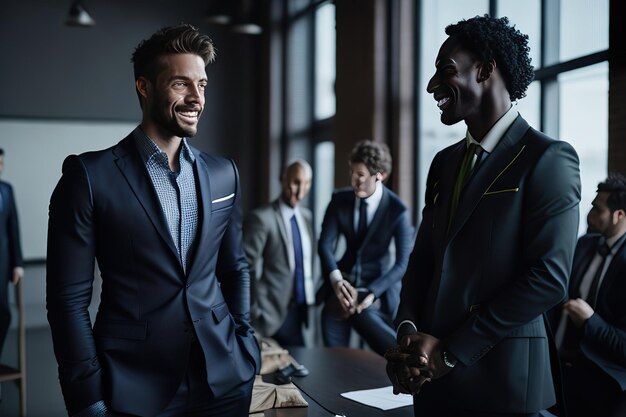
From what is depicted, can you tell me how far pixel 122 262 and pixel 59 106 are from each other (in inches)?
296

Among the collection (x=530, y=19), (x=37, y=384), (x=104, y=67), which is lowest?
(x=37, y=384)

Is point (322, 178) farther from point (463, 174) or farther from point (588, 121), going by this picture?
point (463, 174)

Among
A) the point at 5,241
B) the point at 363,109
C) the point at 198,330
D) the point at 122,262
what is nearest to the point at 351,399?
the point at 198,330

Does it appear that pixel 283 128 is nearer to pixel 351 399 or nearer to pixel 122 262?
pixel 351 399

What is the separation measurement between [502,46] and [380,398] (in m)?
1.46

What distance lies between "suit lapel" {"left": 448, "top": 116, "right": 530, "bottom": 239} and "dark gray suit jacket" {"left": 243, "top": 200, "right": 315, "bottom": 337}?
118 inches

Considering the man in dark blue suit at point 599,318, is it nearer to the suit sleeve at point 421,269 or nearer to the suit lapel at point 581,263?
the suit lapel at point 581,263

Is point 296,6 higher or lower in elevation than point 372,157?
higher

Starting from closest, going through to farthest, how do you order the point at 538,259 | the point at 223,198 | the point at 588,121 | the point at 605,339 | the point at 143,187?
the point at 538,259, the point at 143,187, the point at 223,198, the point at 605,339, the point at 588,121

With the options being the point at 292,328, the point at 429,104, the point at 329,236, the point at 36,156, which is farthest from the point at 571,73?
the point at 36,156

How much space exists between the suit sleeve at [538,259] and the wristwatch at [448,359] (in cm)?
2

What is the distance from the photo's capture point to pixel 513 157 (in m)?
1.67

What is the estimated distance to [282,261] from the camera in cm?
467

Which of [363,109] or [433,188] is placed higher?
[363,109]
